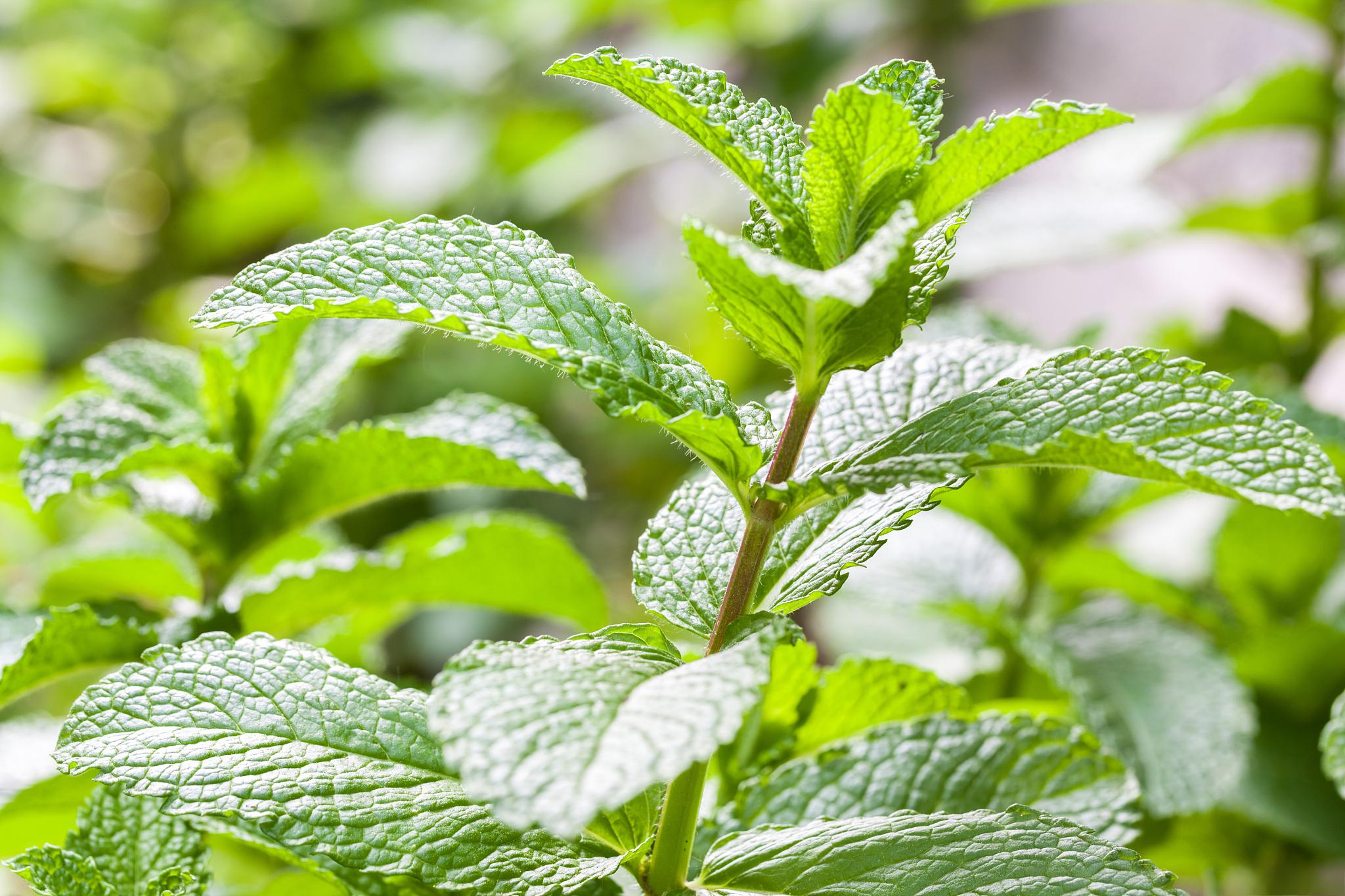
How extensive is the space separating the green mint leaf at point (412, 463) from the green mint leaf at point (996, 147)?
206 millimetres

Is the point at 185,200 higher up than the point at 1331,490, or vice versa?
the point at 185,200

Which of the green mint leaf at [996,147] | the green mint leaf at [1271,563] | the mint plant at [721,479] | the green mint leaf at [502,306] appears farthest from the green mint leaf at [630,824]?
the green mint leaf at [1271,563]

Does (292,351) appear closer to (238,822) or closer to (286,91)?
(238,822)

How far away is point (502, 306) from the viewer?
1.36 ft

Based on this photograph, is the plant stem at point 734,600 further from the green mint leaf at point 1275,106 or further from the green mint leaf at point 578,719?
the green mint leaf at point 1275,106

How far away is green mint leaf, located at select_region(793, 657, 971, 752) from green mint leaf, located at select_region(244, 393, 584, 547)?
0.51ft

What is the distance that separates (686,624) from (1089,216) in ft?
2.02

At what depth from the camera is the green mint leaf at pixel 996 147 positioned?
38 centimetres

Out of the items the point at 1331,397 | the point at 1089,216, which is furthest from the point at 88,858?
the point at 1331,397

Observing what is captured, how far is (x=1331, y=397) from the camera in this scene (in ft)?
3.65

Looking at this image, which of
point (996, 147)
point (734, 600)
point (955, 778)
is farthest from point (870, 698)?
point (996, 147)

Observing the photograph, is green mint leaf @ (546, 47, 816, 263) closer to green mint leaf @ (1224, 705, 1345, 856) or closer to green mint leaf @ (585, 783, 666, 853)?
green mint leaf @ (585, 783, 666, 853)

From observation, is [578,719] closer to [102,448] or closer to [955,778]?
[955,778]

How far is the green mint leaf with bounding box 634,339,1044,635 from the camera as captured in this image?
0.43m
